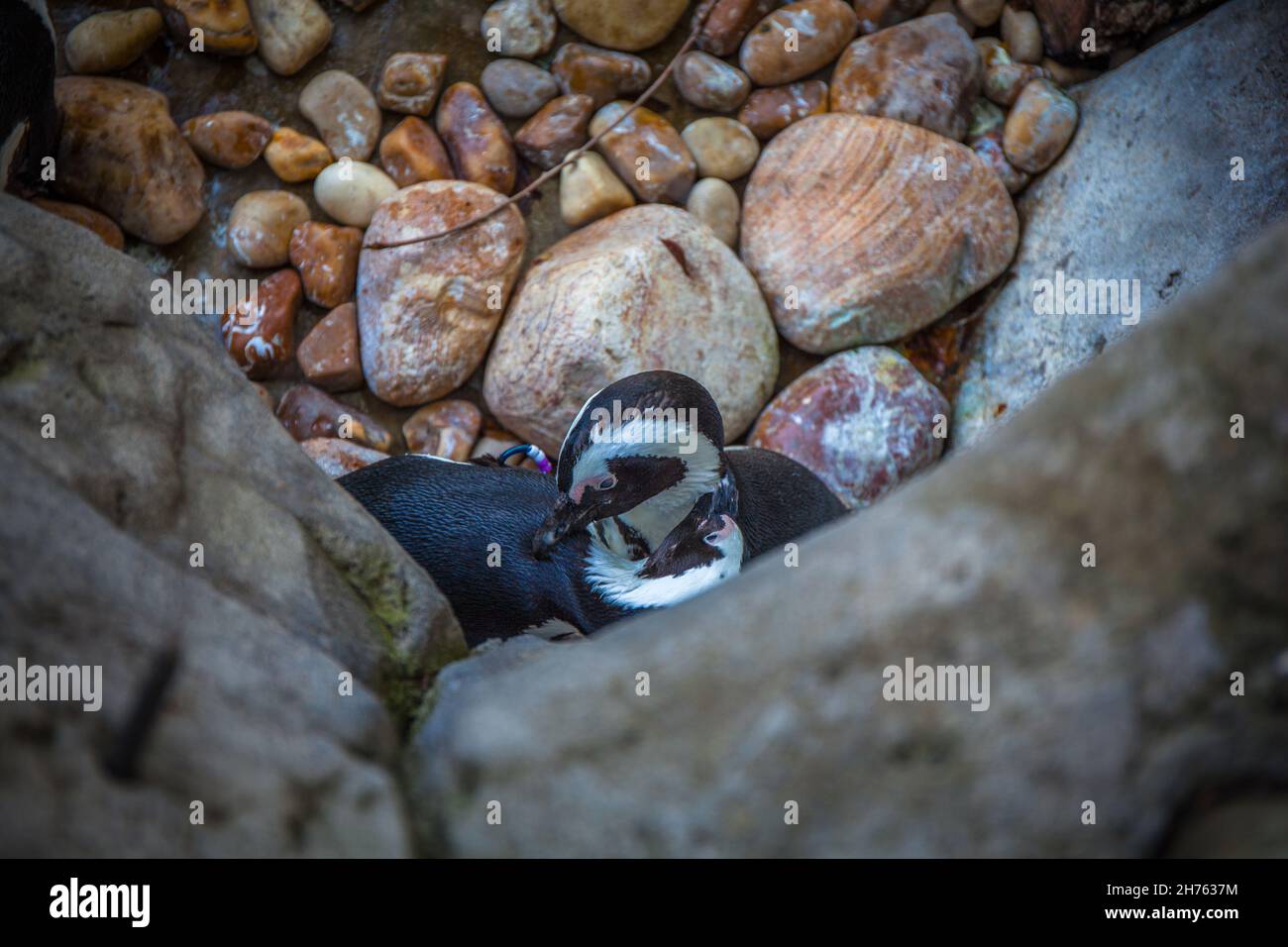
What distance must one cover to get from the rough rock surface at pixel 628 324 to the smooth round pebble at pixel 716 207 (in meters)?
0.11

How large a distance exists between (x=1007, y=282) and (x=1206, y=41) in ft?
2.72

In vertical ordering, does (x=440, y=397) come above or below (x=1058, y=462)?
below

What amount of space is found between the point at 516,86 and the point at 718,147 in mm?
689

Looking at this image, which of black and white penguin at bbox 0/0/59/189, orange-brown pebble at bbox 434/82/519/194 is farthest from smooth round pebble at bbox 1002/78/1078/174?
black and white penguin at bbox 0/0/59/189

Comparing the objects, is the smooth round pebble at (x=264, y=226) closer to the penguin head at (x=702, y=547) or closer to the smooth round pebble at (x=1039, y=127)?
the penguin head at (x=702, y=547)

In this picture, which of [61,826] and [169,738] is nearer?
[61,826]

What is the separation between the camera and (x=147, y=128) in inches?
124

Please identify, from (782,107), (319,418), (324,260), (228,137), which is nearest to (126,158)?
(228,137)

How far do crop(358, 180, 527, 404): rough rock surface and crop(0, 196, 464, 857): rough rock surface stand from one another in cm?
148

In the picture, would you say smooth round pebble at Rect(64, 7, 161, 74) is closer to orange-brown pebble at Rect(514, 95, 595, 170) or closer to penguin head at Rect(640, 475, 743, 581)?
orange-brown pebble at Rect(514, 95, 595, 170)

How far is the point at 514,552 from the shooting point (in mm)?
2527

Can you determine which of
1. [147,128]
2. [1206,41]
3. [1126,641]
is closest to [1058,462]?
[1126,641]
